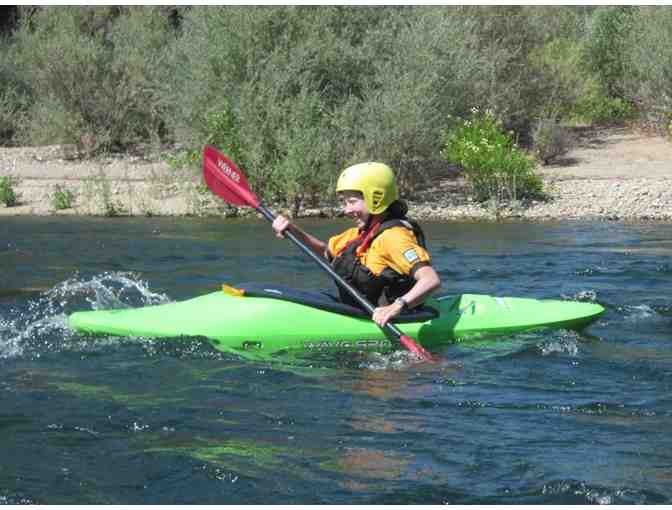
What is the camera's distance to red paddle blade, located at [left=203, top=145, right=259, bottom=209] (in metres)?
8.31

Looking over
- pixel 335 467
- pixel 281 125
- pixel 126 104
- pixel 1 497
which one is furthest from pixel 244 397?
pixel 126 104

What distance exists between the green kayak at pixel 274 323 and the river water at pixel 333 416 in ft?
0.30

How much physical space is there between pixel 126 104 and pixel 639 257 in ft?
33.2

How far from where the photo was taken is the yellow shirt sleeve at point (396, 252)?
676cm

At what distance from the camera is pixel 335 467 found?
489cm

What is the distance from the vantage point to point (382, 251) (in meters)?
6.88

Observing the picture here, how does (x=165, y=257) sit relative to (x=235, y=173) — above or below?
below

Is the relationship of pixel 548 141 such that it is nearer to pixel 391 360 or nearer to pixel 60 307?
pixel 60 307

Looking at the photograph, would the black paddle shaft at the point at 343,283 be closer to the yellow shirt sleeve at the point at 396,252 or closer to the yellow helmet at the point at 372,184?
the yellow shirt sleeve at the point at 396,252

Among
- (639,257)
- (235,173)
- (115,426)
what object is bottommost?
(639,257)

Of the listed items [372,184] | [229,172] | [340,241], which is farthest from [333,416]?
[229,172]

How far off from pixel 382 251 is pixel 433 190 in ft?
30.9

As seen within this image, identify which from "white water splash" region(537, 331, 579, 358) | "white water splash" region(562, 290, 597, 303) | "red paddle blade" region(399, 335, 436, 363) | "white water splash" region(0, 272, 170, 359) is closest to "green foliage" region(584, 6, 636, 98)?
"white water splash" region(562, 290, 597, 303)

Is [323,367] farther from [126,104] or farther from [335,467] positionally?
[126,104]
